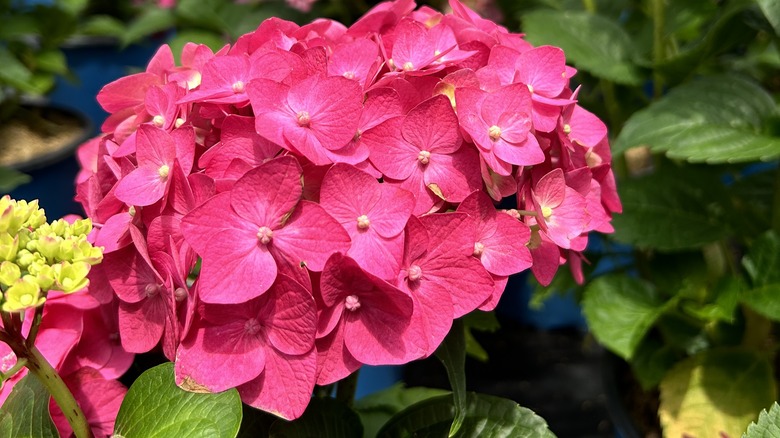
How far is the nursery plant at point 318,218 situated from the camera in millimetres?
452

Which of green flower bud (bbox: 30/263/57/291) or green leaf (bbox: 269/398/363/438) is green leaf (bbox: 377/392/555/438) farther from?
green flower bud (bbox: 30/263/57/291)

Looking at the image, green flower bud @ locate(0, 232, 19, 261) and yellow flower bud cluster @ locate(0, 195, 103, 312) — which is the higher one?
green flower bud @ locate(0, 232, 19, 261)

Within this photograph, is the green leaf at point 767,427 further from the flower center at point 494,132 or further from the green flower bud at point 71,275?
the green flower bud at point 71,275

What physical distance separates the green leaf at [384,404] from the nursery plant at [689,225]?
0.78ft

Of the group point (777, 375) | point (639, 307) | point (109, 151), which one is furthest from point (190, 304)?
point (777, 375)

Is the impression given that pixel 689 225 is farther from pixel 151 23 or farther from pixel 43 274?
pixel 151 23

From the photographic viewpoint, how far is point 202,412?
0.46 m

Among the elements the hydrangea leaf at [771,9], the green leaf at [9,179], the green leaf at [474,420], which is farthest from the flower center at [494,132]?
the green leaf at [9,179]

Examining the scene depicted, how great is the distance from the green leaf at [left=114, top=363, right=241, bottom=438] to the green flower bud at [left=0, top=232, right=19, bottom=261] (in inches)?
5.2

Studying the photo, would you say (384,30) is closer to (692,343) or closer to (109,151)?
(109,151)

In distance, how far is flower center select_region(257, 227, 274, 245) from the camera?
1.46 feet

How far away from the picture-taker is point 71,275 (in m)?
0.41

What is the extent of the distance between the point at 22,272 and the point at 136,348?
11 cm

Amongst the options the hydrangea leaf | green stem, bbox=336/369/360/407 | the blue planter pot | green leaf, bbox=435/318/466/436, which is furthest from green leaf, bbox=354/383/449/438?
the blue planter pot
